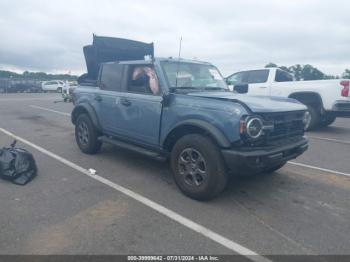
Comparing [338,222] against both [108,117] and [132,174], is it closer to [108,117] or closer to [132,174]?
[132,174]

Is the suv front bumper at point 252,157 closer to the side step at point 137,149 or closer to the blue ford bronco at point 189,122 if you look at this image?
the blue ford bronco at point 189,122

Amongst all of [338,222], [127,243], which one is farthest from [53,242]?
[338,222]

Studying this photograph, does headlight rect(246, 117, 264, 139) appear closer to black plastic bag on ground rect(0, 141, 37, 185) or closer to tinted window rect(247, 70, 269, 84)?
black plastic bag on ground rect(0, 141, 37, 185)

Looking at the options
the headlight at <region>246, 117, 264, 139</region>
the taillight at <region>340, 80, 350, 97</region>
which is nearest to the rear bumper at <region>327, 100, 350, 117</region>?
the taillight at <region>340, 80, 350, 97</region>

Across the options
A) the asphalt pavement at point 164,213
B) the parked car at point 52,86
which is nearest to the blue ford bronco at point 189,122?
the asphalt pavement at point 164,213

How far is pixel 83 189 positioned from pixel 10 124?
7210 mm

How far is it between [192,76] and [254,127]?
175 cm

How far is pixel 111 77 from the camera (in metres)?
5.62

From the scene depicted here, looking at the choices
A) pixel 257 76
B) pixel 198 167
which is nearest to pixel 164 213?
pixel 198 167

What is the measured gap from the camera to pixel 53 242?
303 cm

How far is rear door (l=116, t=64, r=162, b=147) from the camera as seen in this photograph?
4621 mm

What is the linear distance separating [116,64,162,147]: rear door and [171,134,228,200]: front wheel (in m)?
0.63

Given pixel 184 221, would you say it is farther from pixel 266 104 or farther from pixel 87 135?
pixel 87 135

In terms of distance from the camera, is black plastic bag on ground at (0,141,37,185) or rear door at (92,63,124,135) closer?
black plastic bag on ground at (0,141,37,185)
